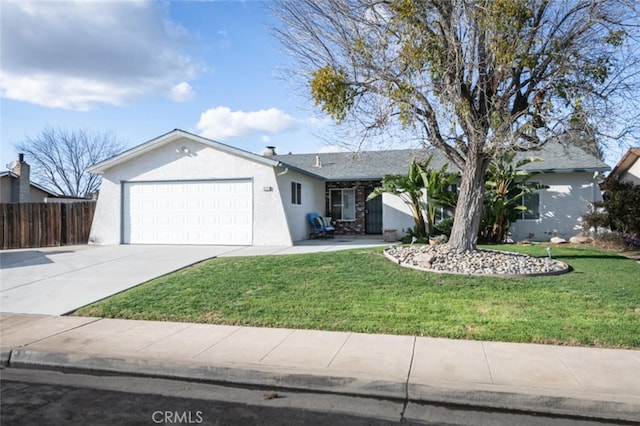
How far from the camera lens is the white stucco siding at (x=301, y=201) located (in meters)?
15.4

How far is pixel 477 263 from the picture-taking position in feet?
30.4

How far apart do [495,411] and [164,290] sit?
6358mm

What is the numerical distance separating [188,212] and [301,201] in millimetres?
4217

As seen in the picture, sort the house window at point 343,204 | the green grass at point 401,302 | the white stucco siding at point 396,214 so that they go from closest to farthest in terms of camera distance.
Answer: the green grass at point 401,302
the white stucco siding at point 396,214
the house window at point 343,204

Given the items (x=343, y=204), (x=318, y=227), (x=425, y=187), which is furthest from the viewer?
(x=343, y=204)

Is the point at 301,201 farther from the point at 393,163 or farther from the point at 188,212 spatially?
the point at 393,163

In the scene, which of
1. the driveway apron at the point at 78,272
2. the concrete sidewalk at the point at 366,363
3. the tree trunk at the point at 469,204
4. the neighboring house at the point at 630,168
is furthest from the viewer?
the neighboring house at the point at 630,168

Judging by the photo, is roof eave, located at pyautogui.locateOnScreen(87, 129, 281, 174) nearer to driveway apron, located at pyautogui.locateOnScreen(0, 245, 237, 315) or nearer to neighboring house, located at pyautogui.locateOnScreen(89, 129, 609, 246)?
→ neighboring house, located at pyautogui.locateOnScreen(89, 129, 609, 246)

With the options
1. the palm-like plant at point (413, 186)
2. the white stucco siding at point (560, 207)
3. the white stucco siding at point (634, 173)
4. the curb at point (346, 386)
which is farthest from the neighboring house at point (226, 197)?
the curb at point (346, 386)

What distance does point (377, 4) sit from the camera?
9.18 meters

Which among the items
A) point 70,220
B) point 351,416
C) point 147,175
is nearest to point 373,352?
point 351,416

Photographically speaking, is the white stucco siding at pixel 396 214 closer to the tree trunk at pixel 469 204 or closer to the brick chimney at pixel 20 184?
the tree trunk at pixel 469 204

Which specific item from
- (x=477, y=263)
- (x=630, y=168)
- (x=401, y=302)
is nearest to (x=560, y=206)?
(x=630, y=168)

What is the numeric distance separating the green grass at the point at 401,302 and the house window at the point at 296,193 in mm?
6723
